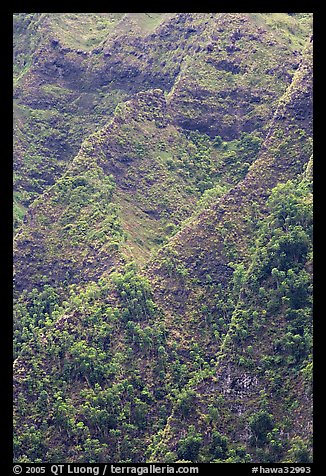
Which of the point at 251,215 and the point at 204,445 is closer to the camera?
the point at 204,445

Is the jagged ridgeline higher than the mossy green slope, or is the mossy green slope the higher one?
the mossy green slope

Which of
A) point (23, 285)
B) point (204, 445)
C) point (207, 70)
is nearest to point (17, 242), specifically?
point (23, 285)

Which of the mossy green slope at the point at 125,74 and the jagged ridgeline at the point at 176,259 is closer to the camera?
the jagged ridgeline at the point at 176,259

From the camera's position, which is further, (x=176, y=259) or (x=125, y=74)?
(x=125, y=74)

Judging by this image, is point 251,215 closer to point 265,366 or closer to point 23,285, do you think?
point 265,366

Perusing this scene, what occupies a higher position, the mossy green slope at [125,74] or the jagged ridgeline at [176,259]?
the mossy green slope at [125,74]

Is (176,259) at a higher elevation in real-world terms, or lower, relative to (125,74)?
lower

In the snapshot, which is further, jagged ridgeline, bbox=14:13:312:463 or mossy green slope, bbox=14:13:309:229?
mossy green slope, bbox=14:13:309:229
